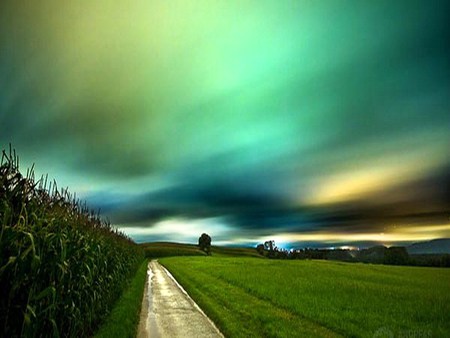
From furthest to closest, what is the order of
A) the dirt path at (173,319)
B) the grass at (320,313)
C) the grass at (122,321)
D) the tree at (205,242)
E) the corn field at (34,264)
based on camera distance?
the tree at (205,242) → the grass at (320,313) → the dirt path at (173,319) → the grass at (122,321) → the corn field at (34,264)

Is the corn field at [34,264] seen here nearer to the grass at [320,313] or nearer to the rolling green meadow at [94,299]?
the rolling green meadow at [94,299]

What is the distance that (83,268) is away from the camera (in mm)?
8359

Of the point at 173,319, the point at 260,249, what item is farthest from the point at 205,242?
the point at 173,319

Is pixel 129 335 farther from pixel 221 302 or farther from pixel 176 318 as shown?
pixel 221 302

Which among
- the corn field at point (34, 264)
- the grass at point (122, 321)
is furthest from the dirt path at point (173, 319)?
the corn field at point (34, 264)

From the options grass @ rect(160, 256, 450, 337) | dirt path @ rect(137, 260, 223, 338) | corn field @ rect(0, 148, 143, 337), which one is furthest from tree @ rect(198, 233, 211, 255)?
corn field @ rect(0, 148, 143, 337)

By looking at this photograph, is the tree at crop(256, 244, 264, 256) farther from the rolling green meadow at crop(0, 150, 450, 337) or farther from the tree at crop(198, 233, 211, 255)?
the rolling green meadow at crop(0, 150, 450, 337)

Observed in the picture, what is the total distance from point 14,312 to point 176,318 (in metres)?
8.75

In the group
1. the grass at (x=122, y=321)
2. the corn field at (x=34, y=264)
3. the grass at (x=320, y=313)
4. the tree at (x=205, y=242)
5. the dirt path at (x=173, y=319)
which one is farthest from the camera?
the tree at (x=205, y=242)

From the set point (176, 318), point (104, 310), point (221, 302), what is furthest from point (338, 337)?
point (104, 310)

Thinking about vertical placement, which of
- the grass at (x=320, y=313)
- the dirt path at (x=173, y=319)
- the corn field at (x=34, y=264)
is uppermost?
the corn field at (x=34, y=264)

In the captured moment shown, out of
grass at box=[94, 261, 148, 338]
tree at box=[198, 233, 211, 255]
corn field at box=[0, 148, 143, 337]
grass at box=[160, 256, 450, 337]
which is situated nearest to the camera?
corn field at box=[0, 148, 143, 337]

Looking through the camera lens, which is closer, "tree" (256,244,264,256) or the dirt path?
the dirt path

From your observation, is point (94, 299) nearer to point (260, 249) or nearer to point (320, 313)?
point (320, 313)
